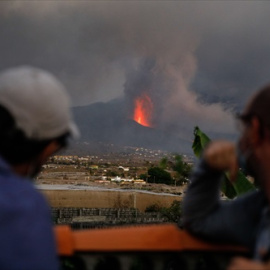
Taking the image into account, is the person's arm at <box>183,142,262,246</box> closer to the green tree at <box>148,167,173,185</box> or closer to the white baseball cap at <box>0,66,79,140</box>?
the white baseball cap at <box>0,66,79,140</box>

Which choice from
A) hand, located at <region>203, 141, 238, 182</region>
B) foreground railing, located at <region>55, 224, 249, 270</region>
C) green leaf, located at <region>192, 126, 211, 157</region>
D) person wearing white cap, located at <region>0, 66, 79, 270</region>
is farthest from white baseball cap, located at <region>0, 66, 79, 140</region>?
green leaf, located at <region>192, 126, 211, 157</region>

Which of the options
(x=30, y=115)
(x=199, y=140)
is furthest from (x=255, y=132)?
(x=199, y=140)

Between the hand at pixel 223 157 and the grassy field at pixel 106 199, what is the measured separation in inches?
3410

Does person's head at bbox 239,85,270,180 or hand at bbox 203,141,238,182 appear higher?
person's head at bbox 239,85,270,180

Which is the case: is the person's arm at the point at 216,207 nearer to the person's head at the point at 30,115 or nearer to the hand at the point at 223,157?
the hand at the point at 223,157

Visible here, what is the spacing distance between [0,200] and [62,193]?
88538 mm

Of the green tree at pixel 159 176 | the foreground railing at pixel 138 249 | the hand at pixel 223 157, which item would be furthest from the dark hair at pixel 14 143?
the green tree at pixel 159 176

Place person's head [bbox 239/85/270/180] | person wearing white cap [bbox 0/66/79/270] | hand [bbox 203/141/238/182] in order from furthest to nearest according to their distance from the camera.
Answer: hand [bbox 203/141/238/182] → person's head [bbox 239/85/270/180] → person wearing white cap [bbox 0/66/79/270]

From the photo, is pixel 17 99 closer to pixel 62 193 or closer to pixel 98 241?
pixel 98 241

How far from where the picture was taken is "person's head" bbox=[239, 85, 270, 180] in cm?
188

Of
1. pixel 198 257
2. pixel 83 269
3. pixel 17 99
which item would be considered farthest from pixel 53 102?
pixel 198 257

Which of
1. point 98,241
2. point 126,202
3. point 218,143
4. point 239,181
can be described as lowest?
point 126,202

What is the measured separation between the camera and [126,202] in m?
89.3

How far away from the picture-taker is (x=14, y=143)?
1.92 meters
